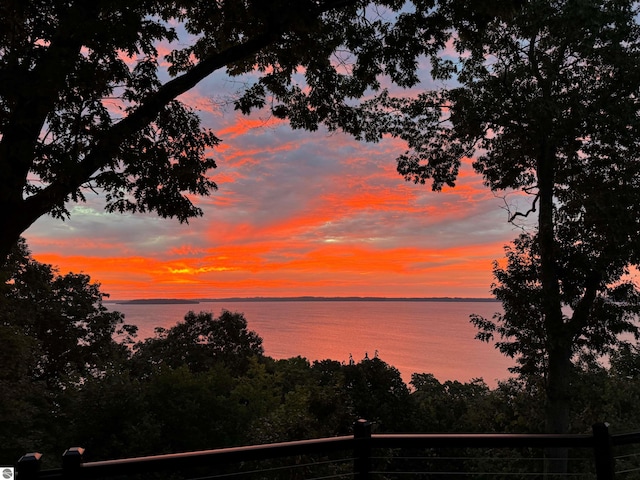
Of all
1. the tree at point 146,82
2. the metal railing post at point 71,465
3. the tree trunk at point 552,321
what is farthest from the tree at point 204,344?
the metal railing post at point 71,465

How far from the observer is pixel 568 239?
12.1m

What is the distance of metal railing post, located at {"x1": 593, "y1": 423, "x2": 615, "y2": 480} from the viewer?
2.55 m

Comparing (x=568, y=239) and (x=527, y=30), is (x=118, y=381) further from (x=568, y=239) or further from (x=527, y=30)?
(x=527, y=30)

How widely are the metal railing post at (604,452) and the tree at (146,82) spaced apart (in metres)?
5.31

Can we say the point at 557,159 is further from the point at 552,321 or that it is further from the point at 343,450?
the point at 343,450

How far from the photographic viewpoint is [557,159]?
1305 centimetres

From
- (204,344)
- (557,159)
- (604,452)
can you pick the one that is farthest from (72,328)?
(604,452)

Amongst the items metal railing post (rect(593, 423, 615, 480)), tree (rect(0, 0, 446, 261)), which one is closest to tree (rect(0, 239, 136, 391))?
tree (rect(0, 0, 446, 261))

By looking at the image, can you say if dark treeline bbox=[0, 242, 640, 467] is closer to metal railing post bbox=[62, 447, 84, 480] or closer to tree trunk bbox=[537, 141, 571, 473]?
tree trunk bbox=[537, 141, 571, 473]

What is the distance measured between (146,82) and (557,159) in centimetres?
1158

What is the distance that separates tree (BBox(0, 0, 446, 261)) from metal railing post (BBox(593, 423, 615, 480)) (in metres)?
5.31

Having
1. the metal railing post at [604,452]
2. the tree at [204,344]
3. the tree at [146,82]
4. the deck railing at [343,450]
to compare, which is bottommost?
the tree at [204,344]

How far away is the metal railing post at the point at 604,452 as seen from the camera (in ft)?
8.37

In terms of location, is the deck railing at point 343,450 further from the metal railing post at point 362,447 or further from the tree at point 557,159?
the tree at point 557,159
